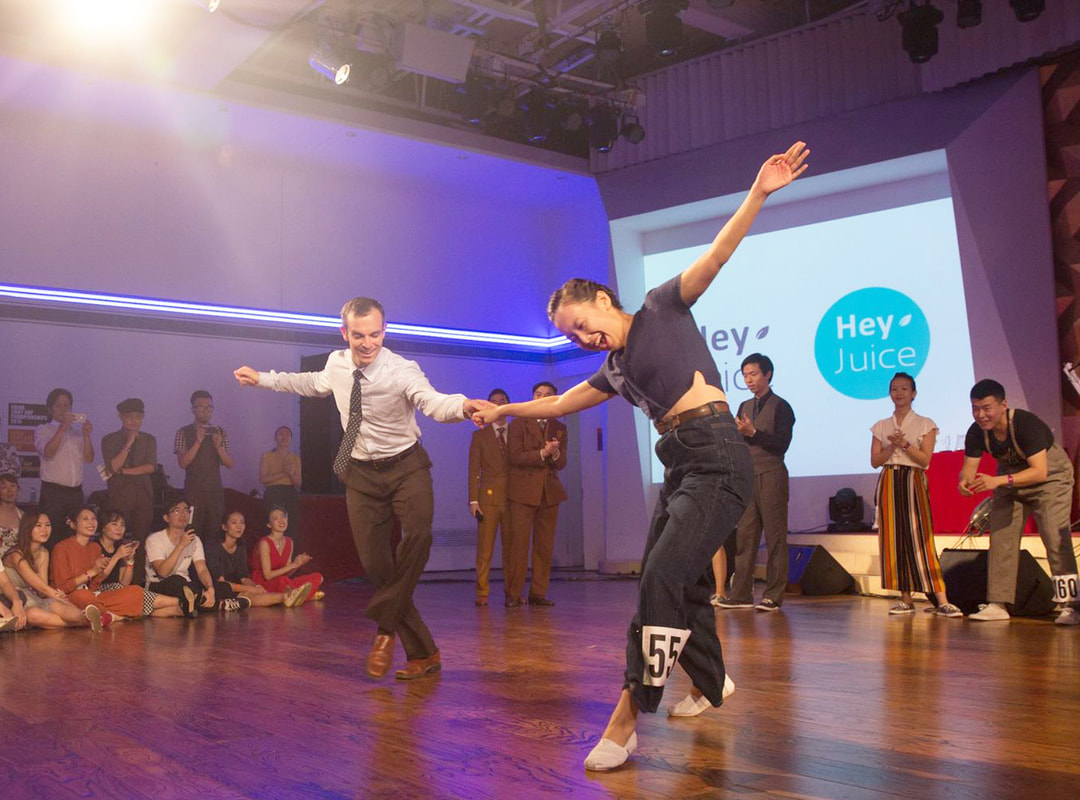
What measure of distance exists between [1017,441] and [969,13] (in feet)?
11.3

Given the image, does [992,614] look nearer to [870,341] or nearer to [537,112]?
[870,341]

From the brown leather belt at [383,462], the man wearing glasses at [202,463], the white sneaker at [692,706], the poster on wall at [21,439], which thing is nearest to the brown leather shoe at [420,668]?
the brown leather belt at [383,462]

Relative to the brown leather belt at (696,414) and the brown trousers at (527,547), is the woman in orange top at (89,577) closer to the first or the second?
the brown trousers at (527,547)

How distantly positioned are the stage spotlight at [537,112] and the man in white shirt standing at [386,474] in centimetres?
610

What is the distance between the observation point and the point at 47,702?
3434mm

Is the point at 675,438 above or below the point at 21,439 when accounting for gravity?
below

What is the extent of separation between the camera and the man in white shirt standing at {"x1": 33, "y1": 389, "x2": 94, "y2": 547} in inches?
292

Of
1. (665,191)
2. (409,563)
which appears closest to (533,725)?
(409,563)

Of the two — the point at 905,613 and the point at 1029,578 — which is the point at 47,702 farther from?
the point at 1029,578

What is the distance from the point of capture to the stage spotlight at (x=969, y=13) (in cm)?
731

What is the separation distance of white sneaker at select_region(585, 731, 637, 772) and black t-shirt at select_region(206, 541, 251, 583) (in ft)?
17.7

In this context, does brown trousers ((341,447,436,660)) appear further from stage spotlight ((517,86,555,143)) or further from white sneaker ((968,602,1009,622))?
stage spotlight ((517,86,555,143))

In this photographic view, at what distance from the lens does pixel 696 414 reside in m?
2.66

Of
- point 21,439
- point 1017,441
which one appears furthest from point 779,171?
point 21,439
